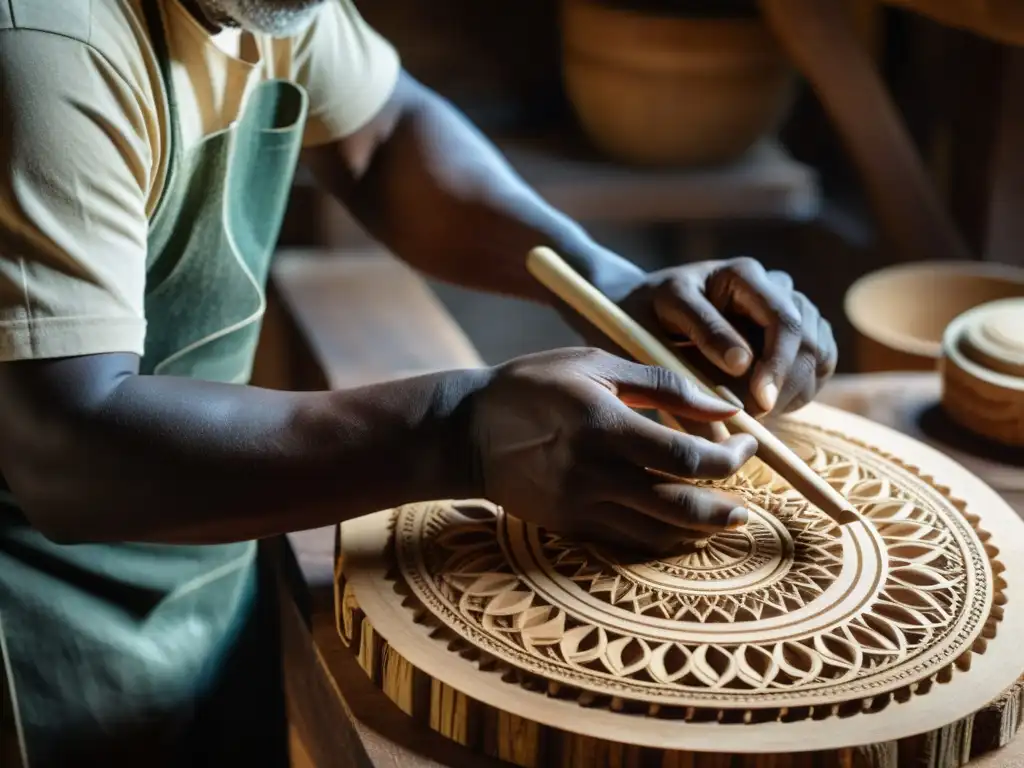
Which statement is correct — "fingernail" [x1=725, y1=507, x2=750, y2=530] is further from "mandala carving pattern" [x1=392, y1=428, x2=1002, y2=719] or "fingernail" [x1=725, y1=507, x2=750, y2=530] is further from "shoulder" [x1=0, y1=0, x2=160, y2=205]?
"shoulder" [x1=0, y1=0, x2=160, y2=205]

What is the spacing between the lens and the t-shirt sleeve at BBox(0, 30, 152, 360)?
3.34 ft

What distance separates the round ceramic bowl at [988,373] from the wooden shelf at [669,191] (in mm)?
1120

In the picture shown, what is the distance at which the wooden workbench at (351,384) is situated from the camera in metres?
1.05

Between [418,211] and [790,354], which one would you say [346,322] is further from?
[790,354]

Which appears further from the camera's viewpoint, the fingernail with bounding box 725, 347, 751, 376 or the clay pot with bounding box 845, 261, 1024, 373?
the clay pot with bounding box 845, 261, 1024, 373

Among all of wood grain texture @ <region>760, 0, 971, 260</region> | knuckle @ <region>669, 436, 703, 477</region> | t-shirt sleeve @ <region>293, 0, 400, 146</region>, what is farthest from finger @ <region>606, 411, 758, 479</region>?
wood grain texture @ <region>760, 0, 971, 260</region>

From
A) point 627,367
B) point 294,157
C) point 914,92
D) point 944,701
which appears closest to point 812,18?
point 914,92

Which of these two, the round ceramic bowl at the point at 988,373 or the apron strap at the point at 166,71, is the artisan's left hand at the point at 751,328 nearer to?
the round ceramic bowl at the point at 988,373

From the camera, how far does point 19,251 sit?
3.36 feet

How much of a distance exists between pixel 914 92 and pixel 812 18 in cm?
68

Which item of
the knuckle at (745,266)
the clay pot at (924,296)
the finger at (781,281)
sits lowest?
the clay pot at (924,296)

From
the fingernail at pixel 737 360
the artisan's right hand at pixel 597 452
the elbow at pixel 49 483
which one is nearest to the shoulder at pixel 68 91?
the elbow at pixel 49 483

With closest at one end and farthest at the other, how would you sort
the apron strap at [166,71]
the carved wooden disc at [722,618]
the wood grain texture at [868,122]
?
the carved wooden disc at [722,618] → the apron strap at [166,71] → the wood grain texture at [868,122]

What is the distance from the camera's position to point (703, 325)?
1.31 metres
